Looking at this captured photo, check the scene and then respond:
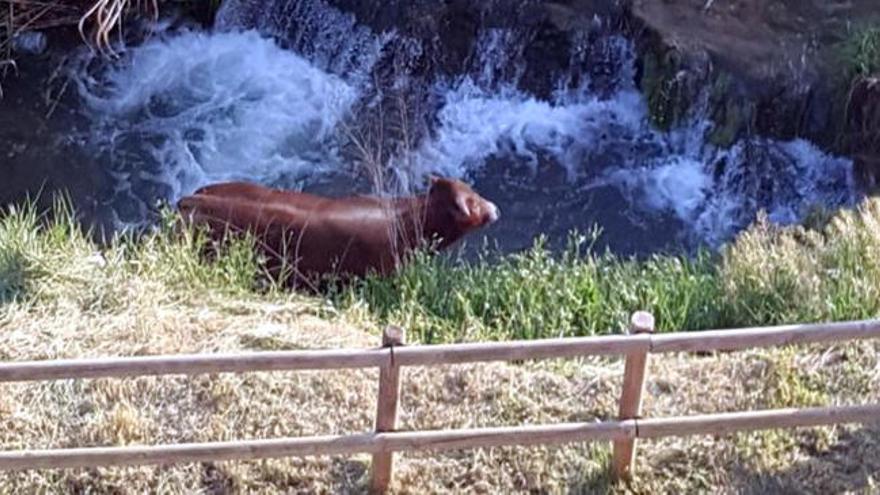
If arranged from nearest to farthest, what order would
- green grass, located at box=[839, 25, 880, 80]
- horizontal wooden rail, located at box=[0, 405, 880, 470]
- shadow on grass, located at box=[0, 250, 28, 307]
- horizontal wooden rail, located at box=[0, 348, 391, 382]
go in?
horizontal wooden rail, located at box=[0, 348, 391, 382]
horizontal wooden rail, located at box=[0, 405, 880, 470]
shadow on grass, located at box=[0, 250, 28, 307]
green grass, located at box=[839, 25, 880, 80]

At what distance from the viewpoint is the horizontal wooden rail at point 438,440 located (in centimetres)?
655

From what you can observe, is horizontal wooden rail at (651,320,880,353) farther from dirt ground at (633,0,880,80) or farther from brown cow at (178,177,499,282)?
dirt ground at (633,0,880,80)

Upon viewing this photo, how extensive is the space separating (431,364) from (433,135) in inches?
245

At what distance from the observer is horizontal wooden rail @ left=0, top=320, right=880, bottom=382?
6457 millimetres

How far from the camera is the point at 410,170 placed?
12094 mm

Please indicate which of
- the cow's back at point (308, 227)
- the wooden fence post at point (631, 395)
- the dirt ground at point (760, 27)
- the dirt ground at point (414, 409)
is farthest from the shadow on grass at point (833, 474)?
the dirt ground at point (760, 27)

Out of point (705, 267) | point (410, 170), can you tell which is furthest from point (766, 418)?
point (410, 170)

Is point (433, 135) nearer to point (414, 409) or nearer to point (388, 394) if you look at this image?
point (414, 409)

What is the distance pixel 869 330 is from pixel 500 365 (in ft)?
5.84

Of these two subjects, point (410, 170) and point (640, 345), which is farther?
point (410, 170)

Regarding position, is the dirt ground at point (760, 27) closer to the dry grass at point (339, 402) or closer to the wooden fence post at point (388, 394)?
the dry grass at point (339, 402)

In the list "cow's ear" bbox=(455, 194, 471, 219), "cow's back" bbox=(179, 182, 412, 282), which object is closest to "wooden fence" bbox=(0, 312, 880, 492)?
"cow's back" bbox=(179, 182, 412, 282)

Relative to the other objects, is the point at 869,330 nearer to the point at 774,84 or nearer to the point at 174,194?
the point at 774,84

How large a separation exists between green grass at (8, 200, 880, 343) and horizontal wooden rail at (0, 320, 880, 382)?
1.40 meters
